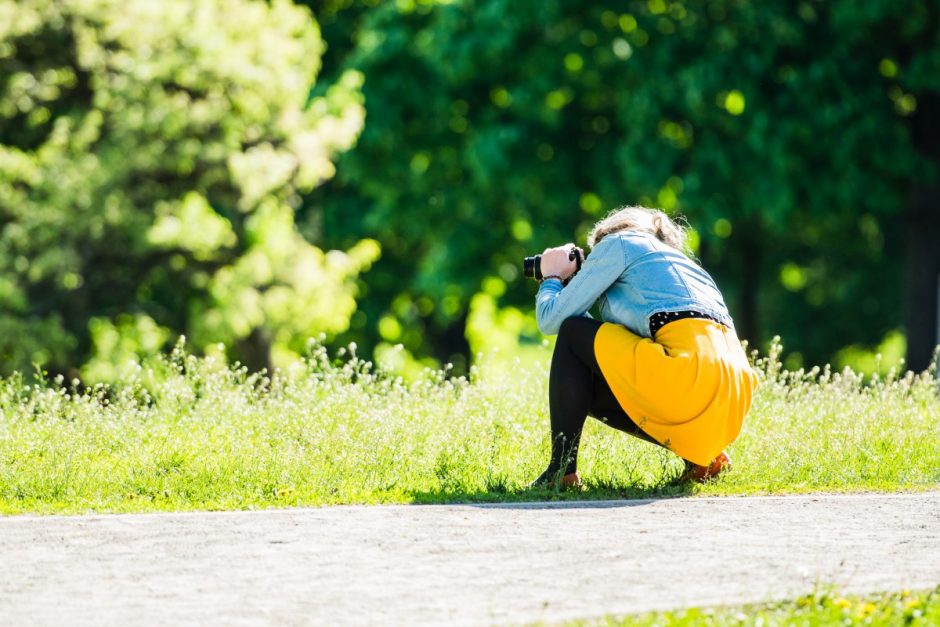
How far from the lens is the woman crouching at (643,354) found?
21.9 ft

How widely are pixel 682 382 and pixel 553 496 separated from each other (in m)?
0.78

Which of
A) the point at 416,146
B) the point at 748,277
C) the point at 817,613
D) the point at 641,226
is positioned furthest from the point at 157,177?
the point at 817,613

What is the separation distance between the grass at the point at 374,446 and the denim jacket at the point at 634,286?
81 cm

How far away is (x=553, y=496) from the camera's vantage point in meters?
6.74

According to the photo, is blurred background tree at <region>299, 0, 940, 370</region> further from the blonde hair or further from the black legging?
the black legging

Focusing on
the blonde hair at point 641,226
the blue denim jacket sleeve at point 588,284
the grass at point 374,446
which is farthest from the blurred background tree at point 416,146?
the blue denim jacket sleeve at point 588,284

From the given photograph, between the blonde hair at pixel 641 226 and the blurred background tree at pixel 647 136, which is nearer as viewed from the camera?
the blonde hair at pixel 641 226

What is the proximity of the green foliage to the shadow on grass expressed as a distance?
1415 cm

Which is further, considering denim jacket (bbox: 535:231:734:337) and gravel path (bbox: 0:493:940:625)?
denim jacket (bbox: 535:231:734:337)

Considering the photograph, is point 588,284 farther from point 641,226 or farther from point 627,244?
point 641,226

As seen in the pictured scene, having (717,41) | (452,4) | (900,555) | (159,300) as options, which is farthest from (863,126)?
(900,555)

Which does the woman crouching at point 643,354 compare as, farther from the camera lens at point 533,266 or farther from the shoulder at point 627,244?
the camera lens at point 533,266

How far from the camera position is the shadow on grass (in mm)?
6480

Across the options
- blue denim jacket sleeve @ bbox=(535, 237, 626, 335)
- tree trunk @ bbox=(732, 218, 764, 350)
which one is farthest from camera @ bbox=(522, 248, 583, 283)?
tree trunk @ bbox=(732, 218, 764, 350)
